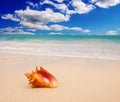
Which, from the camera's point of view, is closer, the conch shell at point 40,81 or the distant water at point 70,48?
the conch shell at point 40,81

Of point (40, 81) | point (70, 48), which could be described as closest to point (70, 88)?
point (40, 81)

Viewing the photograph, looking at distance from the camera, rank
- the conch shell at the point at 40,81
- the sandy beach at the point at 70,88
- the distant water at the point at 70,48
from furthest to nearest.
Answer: the distant water at the point at 70,48, the conch shell at the point at 40,81, the sandy beach at the point at 70,88

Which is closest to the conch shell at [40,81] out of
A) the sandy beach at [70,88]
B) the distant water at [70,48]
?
the sandy beach at [70,88]

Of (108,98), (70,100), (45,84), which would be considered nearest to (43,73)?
(45,84)

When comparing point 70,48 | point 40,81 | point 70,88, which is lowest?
point 70,88

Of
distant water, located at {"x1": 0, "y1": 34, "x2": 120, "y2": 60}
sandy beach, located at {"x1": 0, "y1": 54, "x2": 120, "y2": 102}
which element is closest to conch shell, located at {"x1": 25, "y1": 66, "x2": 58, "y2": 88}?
sandy beach, located at {"x1": 0, "y1": 54, "x2": 120, "y2": 102}

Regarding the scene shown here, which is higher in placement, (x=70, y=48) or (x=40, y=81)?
(x=70, y=48)

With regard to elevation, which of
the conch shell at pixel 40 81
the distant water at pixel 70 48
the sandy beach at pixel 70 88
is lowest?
the sandy beach at pixel 70 88

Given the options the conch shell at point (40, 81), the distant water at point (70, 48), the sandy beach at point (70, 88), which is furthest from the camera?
the distant water at point (70, 48)

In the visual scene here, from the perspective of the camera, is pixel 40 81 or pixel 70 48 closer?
pixel 40 81

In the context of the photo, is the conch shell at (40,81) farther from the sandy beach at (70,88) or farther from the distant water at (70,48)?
the distant water at (70,48)

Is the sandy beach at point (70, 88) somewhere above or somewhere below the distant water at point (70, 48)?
below

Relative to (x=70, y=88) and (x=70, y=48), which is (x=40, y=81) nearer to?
(x=70, y=88)

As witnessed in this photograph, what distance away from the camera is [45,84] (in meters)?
2.96
